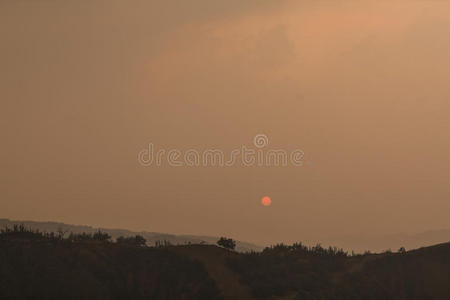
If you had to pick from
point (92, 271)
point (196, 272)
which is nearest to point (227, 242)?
point (196, 272)

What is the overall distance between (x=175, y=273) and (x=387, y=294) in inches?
488

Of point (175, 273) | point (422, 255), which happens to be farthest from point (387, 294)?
point (175, 273)

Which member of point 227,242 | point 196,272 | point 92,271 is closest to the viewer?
point 92,271

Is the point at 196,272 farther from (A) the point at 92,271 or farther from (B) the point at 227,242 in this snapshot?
(B) the point at 227,242

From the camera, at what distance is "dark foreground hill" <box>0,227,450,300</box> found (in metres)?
31.8

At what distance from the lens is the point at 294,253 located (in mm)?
40375

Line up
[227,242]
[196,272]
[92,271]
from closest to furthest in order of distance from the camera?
1. [92,271]
2. [196,272]
3. [227,242]

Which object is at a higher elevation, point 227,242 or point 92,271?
point 227,242

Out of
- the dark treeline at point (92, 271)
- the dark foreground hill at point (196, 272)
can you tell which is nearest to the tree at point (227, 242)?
the dark foreground hill at point (196, 272)

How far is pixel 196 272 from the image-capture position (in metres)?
35.5

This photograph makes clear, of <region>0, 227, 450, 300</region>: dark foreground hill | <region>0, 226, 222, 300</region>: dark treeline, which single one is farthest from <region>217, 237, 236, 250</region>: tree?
<region>0, 226, 222, 300</region>: dark treeline

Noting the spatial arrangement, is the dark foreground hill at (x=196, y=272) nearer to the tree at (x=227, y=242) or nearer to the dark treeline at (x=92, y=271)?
the dark treeline at (x=92, y=271)

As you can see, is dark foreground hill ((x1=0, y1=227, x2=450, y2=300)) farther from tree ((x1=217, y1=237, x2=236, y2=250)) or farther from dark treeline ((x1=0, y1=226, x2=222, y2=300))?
tree ((x1=217, y1=237, x2=236, y2=250))

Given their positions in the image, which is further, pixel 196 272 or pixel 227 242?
pixel 227 242
